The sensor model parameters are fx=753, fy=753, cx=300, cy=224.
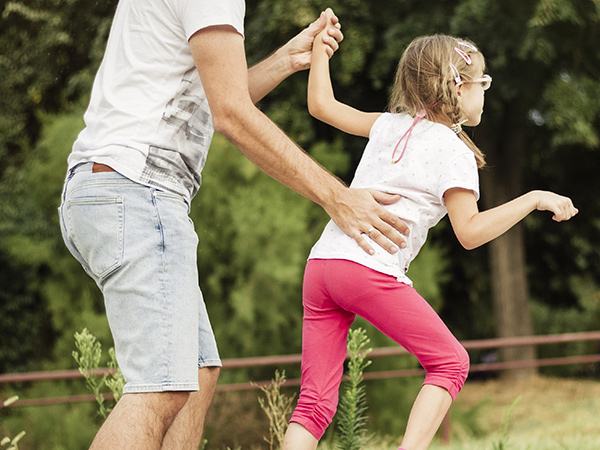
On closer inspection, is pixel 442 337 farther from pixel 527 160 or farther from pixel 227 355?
Answer: pixel 527 160

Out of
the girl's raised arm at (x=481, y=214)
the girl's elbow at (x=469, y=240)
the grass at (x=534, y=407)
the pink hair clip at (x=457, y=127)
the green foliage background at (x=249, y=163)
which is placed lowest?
the grass at (x=534, y=407)

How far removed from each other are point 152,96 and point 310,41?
3.10ft

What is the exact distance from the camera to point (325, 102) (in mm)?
2771

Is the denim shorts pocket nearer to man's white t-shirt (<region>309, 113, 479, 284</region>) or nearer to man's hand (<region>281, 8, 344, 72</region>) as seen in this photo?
man's white t-shirt (<region>309, 113, 479, 284</region>)

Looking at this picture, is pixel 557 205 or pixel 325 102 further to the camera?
pixel 325 102

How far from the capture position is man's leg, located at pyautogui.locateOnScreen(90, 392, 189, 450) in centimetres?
180

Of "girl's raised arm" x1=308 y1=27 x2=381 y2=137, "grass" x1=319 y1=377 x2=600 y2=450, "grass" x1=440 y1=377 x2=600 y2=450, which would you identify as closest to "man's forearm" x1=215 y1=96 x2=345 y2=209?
"girl's raised arm" x1=308 y1=27 x2=381 y2=137

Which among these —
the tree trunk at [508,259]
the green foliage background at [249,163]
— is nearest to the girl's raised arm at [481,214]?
the green foliage background at [249,163]

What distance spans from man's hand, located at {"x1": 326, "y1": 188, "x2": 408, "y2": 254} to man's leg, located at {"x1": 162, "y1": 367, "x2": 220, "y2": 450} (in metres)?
0.60

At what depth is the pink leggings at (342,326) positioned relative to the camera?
2.34m

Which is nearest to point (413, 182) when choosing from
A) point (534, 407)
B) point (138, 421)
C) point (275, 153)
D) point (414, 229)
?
point (414, 229)

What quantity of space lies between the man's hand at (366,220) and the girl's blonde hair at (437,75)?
408 millimetres

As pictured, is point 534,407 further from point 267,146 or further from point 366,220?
point 267,146

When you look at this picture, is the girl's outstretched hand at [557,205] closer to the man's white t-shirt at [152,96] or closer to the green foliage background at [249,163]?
the man's white t-shirt at [152,96]
